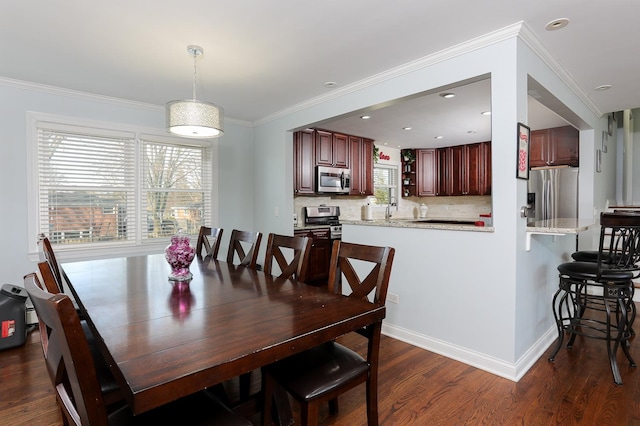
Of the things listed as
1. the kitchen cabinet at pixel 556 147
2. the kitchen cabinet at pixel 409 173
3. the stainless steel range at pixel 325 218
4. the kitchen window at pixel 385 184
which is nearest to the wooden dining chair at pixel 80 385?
the stainless steel range at pixel 325 218

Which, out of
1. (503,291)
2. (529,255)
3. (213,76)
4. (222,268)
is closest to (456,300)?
(503,291)

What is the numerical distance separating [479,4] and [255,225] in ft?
11.9

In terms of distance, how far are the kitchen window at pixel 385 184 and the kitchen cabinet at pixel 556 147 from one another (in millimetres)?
2408

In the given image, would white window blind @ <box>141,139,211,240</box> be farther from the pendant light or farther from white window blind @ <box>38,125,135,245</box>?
the pendant light

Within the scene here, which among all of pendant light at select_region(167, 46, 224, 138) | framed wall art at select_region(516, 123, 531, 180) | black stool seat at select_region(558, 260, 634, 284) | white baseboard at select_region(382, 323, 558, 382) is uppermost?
pendant light at select_region(167, 46, 224, 138)

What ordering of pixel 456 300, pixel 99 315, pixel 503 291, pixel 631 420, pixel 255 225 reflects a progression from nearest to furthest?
pixel 99 315 → pixel 631 420 → pixel 503 291 → pixel 456 300 → pixel 255 225

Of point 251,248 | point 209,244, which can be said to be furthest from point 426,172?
point 251,248

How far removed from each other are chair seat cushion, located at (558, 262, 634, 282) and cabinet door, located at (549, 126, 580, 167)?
291 centimetres

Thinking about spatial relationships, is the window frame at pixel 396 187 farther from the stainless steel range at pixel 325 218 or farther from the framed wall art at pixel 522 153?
the framed wall art at pixel 522 153

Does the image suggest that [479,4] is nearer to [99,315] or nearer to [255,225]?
[99,315]

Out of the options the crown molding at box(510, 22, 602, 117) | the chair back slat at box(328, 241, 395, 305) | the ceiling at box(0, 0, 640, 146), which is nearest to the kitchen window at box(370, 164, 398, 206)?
the ceiling at box(0, 0, 640, 146)

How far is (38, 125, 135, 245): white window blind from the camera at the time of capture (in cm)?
340

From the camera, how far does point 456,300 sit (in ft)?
8.57

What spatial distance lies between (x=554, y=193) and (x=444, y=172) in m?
2.12
